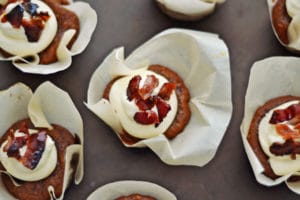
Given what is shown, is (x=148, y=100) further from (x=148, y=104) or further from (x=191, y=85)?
(x=191, y=85)

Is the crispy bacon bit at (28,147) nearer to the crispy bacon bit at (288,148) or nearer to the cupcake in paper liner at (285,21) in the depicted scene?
the crispy bacon bit at (288,148)

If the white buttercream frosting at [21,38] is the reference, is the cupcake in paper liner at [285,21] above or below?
below

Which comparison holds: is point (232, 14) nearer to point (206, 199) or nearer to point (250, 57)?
point (250, 57)

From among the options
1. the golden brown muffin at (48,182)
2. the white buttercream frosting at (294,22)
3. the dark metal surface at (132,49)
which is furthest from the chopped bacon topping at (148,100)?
the white buttercream frosting at (294,22)

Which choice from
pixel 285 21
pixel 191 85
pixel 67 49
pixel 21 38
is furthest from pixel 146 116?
pixel 285 21

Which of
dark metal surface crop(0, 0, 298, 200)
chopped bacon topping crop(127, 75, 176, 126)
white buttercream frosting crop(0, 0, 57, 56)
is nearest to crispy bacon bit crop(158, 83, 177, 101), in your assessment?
chopped bacon topping crop(127, 75, 176, 126)
